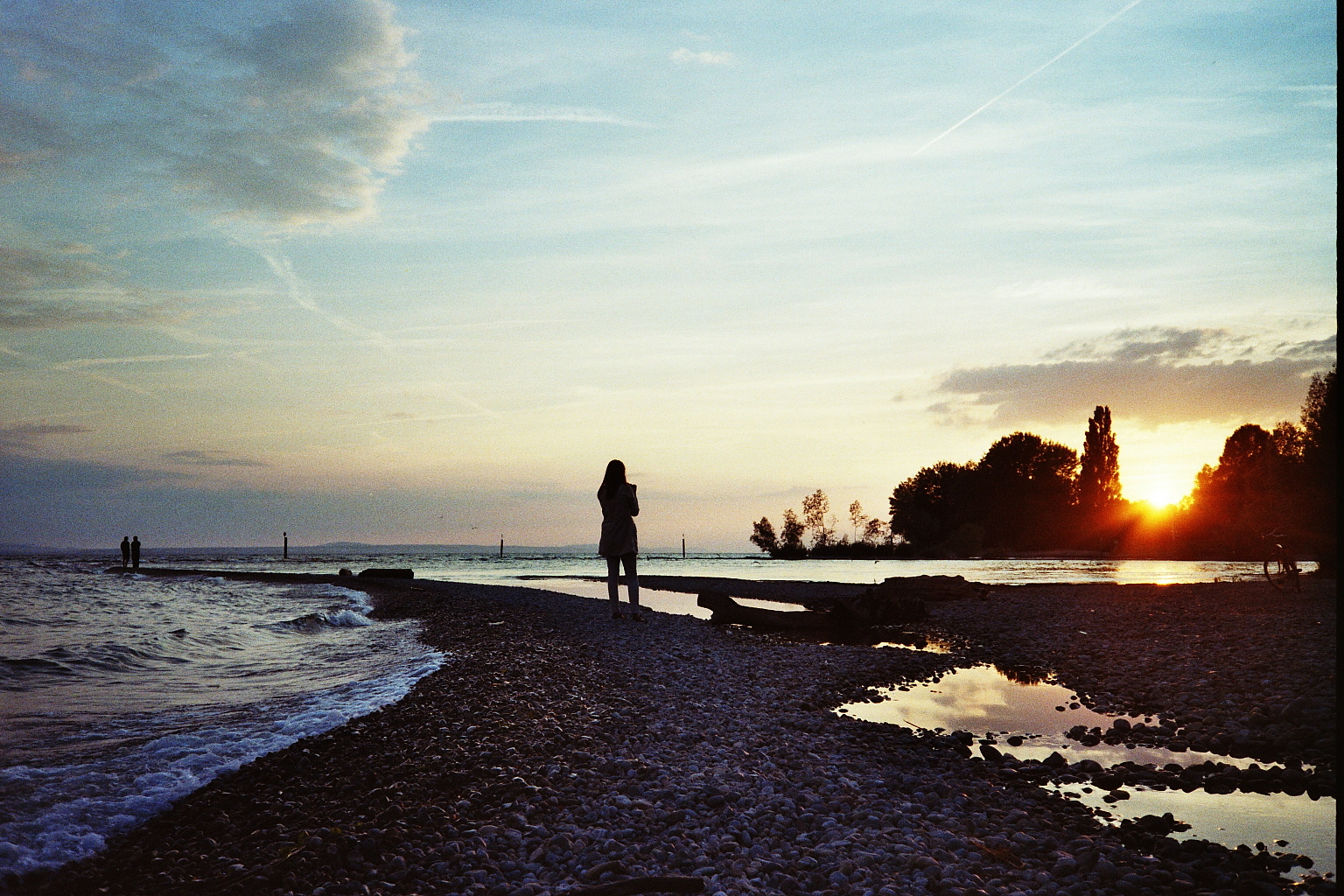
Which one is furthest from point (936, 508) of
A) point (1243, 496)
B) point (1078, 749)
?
point (1078, 749)

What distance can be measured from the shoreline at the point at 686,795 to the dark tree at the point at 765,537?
112608 mm

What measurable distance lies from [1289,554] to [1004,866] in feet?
83.1

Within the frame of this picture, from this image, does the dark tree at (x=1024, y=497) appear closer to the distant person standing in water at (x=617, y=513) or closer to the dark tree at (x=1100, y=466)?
the dark tree at (x=1100, y=466)

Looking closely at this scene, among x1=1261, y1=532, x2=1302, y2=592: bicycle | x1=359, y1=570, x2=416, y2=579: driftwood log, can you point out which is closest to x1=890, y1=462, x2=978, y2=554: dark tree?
x1=359, y1=570, x2=416, y2=579: driftwood log

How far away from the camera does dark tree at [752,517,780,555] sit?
12588cm

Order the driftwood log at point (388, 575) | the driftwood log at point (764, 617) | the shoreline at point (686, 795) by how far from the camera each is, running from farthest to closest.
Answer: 1. the driftwood log at point (388, 575)
2. the driftwood log at point (764, 617)
3. the shoreline at point (686, 795)

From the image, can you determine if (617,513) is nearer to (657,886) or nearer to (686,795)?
(686,795)

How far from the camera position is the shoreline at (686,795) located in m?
5.36

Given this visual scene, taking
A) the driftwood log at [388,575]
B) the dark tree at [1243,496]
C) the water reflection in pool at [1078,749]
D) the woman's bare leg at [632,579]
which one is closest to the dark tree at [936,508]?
the dark tree at [1243,496]

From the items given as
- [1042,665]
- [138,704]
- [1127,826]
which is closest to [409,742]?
[138,704]

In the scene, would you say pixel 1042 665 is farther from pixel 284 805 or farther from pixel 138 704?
pixel 138 704

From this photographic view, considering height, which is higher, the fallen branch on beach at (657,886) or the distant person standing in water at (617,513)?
the distant person standing in water at (617,513)

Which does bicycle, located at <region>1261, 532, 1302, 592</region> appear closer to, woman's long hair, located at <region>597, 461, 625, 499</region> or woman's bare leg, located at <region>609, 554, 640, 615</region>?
woman's bare leg, located at <region>609, 554, 640, 615</region>

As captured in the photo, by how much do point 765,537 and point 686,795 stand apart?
12175 centimetres
